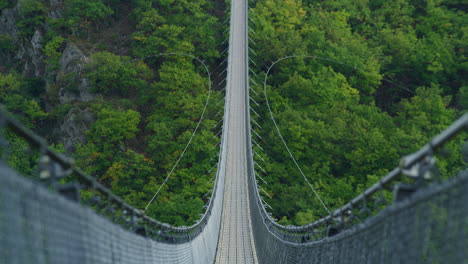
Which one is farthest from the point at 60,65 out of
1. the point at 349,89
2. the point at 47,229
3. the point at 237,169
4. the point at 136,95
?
the point at 47,229

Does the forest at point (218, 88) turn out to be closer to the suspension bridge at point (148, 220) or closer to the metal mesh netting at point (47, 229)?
the suspension bridge at point (148, 220)

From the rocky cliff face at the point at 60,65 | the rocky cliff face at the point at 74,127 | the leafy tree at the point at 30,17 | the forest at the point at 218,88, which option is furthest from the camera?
the leafy tree at the point at 30,17

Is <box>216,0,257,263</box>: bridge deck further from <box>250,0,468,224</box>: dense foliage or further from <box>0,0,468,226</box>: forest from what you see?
<box>250,0,468,224</box>: dense foliage

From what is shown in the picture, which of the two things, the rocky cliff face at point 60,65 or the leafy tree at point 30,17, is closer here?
the rocky cliff face at point 60,65

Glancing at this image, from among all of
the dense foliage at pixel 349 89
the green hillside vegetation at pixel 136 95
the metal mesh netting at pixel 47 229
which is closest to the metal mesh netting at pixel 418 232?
the metal mesh netting at pixel 47 229

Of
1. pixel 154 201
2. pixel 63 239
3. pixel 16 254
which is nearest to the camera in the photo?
pixel 16 254

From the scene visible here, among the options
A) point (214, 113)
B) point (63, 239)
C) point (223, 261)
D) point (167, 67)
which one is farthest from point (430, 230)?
point (167, 67)

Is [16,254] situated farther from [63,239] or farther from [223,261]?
[223,261]

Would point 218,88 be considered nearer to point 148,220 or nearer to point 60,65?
point 60,65
